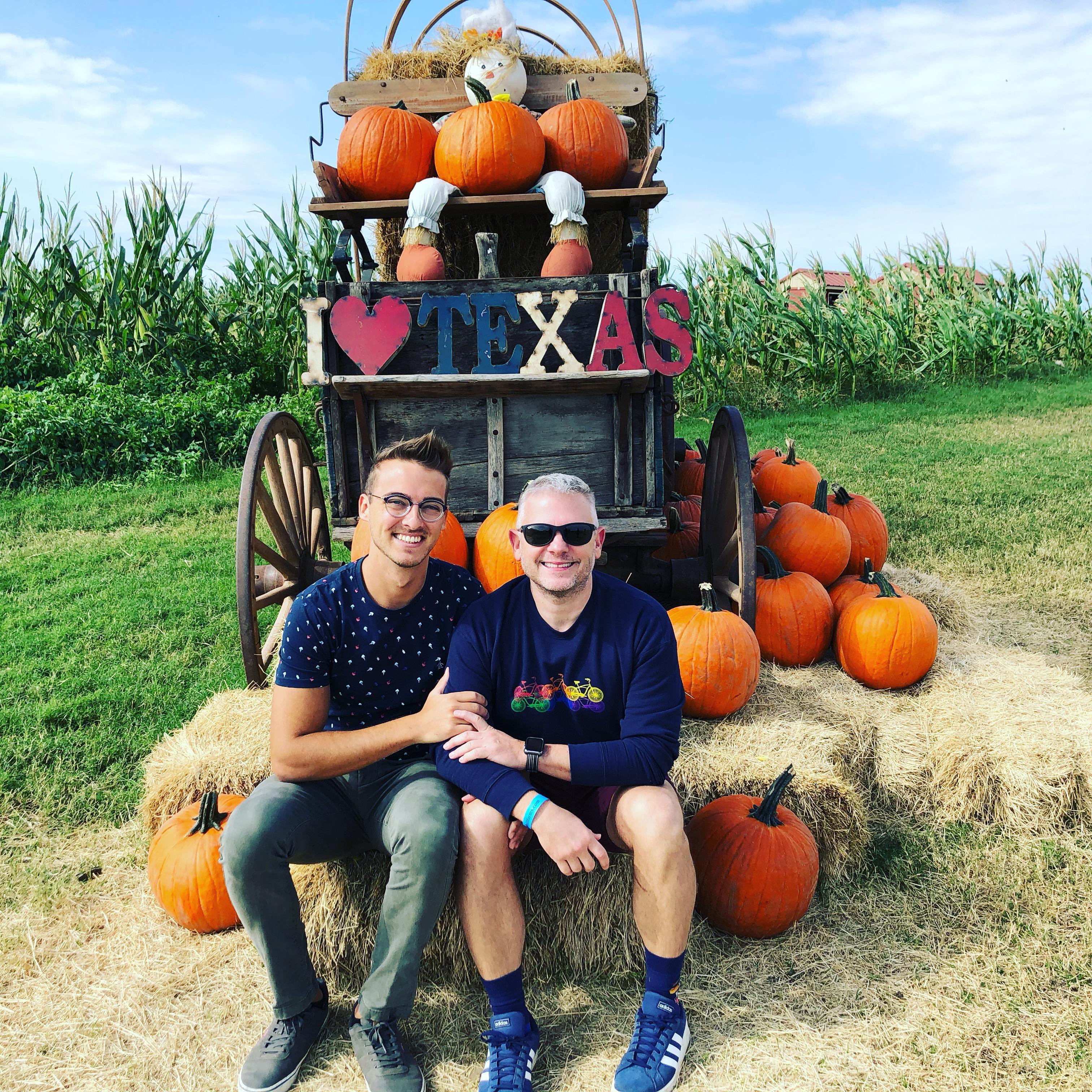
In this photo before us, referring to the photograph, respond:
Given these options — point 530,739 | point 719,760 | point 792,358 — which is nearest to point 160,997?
point 530,739

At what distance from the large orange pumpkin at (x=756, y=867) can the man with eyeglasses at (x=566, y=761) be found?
0.42 meters

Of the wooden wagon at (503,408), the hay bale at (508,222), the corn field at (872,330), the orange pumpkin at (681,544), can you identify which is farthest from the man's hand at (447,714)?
the corn field at (872,330)

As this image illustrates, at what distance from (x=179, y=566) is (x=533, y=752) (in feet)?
16.2

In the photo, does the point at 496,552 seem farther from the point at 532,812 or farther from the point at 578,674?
the point at 532,812

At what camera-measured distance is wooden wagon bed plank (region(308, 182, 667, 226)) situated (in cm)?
434

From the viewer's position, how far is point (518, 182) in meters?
4.42

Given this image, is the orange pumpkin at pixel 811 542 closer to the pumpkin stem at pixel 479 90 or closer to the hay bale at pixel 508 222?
the hay bale at pixel 508 222

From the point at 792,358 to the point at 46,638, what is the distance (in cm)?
1001

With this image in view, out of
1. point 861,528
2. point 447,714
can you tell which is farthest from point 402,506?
point 861,528

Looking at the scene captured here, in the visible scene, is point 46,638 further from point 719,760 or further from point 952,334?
point 952,334

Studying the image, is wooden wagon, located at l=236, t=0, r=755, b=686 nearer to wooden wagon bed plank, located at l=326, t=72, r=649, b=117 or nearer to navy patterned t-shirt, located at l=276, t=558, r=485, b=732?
wooden wagon bed plank, located at l=326, t=72, r=649, b=117

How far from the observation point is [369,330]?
358cm

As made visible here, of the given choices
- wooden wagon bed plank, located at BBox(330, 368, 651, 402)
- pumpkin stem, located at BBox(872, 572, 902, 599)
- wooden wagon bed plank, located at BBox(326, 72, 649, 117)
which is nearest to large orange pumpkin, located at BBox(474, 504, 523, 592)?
wooden wagon bed plank, located at BBox(330, 368, 651, 402)

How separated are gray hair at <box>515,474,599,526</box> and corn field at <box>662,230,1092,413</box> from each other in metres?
10.00
